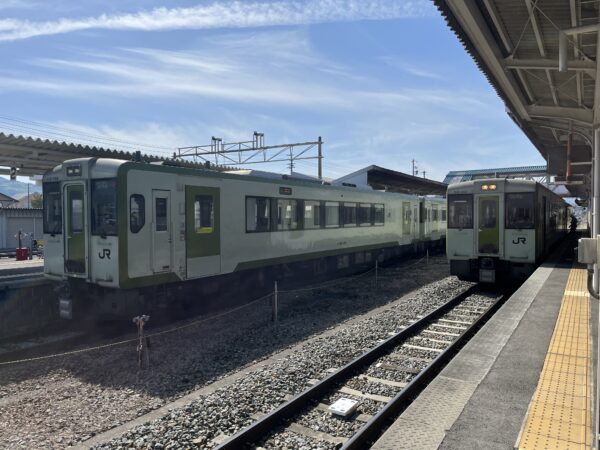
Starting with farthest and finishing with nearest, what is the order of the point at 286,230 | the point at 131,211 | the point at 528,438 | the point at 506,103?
the point at 286,230, the point at 506,103, the point at 131,211, the point at 528,438

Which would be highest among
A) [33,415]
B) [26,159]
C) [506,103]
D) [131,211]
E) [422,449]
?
[506,103]

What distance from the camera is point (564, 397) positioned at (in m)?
4.51

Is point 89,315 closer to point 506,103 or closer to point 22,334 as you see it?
point 22,334

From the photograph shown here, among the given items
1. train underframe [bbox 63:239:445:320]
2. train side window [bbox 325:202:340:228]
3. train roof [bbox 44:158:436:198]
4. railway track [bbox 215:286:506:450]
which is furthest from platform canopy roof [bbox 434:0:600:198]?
train underframe [bbox 63:239:445:320]

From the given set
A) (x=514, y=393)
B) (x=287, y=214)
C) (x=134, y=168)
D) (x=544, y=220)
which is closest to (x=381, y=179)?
(x=544, y=220)

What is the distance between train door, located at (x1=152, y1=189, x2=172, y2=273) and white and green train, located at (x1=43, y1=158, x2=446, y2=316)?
0.02 m

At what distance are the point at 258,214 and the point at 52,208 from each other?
454 cm

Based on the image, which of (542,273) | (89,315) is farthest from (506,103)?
(89,315)

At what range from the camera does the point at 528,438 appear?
3.76 meters

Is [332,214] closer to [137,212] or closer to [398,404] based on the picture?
[137,212]

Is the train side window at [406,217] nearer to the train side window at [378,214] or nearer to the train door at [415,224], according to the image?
the train door at [415,224]

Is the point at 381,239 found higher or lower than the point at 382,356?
higher

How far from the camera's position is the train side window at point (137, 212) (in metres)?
8.88

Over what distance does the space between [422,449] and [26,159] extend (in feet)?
46.4
